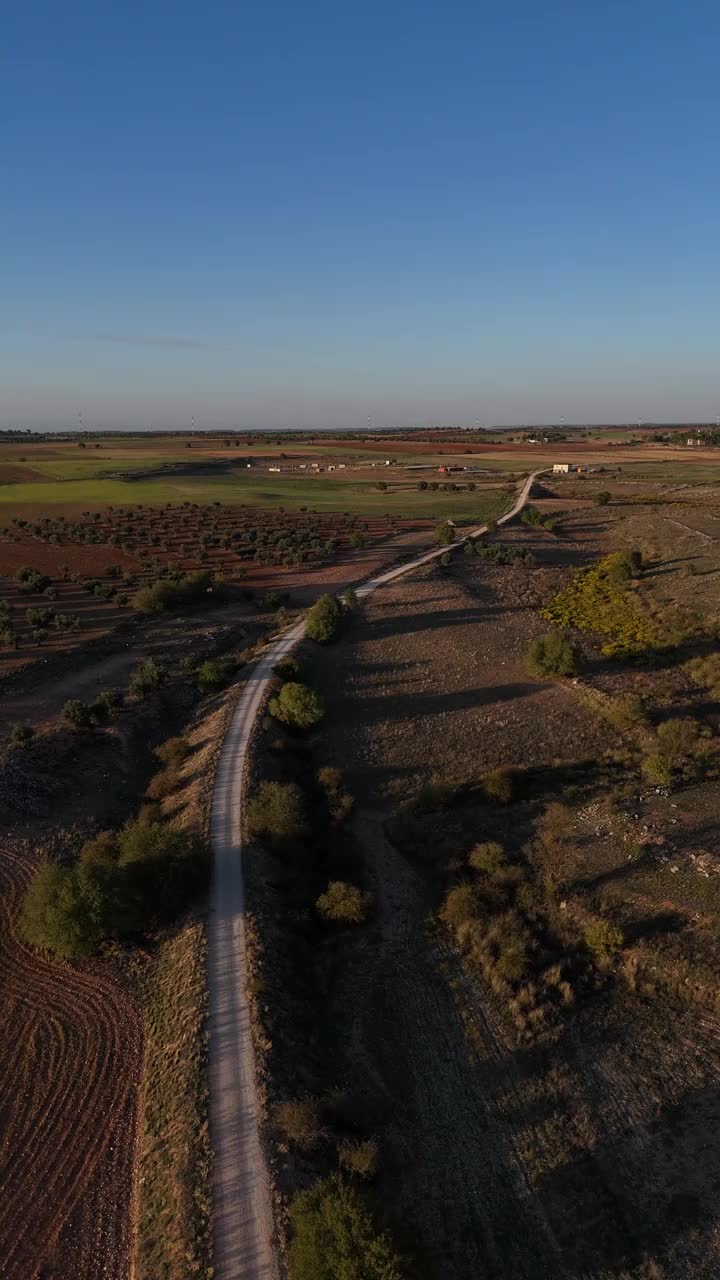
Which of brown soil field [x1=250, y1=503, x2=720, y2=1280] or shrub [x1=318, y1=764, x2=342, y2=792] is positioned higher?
shrub [x1=318, y1=764, x2=342, y2=792]

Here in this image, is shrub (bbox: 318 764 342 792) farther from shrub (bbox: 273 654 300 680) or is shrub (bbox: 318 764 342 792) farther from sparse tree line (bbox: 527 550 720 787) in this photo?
sparse tree line (bbox: 527 550 720 787)

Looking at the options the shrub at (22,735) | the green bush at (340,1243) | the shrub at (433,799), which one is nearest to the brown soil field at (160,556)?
the shrub at (22,735)

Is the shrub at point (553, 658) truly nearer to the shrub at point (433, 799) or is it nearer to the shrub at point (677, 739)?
the shrub at point (677, 739)

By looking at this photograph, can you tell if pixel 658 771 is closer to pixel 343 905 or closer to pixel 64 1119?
pixel 343 905

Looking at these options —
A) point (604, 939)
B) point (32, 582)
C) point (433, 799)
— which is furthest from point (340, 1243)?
point (32, 582)

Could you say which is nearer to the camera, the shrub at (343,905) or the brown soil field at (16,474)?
the shrub at (343,905)

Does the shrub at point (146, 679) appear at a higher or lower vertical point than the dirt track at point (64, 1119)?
higher

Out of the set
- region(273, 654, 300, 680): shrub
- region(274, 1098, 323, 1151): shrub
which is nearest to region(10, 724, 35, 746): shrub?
region(273, 654, 300, 680): shrub
